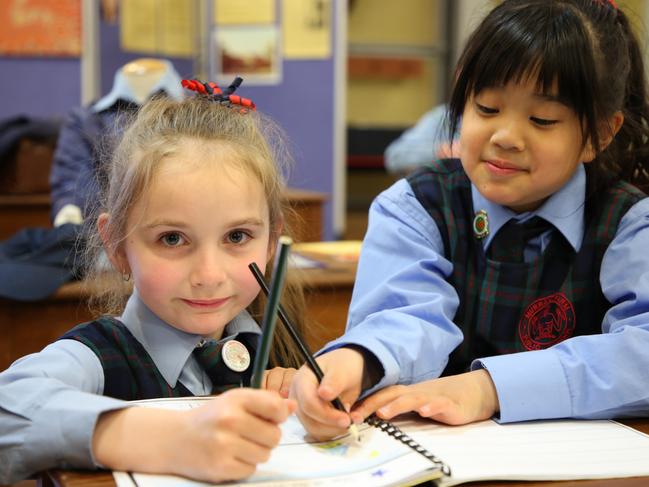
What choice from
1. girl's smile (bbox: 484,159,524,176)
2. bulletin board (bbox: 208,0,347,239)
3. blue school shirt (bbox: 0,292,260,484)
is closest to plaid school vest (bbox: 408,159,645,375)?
girl's smile (bbox: 484,159,524,176)

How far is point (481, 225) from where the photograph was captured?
122 cm

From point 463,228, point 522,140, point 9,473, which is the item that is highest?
point 522,140

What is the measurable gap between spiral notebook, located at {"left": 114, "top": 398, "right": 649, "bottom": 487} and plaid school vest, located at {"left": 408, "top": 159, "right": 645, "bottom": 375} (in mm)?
229

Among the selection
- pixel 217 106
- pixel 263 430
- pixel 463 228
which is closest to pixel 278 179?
pixel 217 106

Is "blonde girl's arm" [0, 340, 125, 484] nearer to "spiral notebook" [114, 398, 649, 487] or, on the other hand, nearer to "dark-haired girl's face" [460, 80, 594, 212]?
"spiral notebook" [114, 398, 649, 487]

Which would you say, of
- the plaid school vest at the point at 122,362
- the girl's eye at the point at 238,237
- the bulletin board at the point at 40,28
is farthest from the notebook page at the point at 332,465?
the bulletin board at the point at 40,28

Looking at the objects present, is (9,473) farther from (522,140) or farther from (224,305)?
(522,140)

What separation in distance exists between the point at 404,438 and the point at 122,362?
1.11 ft

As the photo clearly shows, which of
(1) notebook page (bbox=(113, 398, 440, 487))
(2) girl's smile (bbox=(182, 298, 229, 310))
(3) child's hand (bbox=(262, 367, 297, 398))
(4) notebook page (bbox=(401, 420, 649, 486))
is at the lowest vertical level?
(3) child's hand (bbox=(262, 367, 297, 398))

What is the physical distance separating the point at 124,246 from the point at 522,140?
0.50m

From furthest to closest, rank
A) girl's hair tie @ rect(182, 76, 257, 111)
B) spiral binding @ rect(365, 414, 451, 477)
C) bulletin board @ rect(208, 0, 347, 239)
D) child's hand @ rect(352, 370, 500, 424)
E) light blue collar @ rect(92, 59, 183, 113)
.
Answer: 1. bulletin board @ rect(208, 0, 347, 239)
2. light blue collar @ rect(92, 59, 183, 113)
3. girl's hair tie @ rect(182, 76, 257, 111)
4. child's hand @ rect(352, 370, 500, 424)
5. spiral binding @ rect(365, 414, 451, 477)

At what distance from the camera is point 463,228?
48.3 inches

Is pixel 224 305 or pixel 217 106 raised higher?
pixel 217 106

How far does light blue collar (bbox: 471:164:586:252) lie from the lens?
1180 mm
